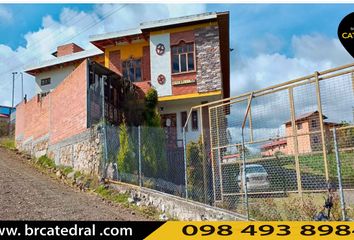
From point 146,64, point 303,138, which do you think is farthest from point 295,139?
point 146,64

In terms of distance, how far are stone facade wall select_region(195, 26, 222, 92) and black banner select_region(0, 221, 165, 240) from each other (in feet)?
36.9

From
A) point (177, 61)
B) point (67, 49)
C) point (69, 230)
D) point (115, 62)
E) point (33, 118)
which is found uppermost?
point (67, 49)

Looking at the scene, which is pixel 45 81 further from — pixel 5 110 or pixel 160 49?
pixel 5 110

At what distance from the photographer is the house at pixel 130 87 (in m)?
14.9

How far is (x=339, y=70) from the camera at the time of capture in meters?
9.32

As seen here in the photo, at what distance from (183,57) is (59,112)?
6697 millimetres

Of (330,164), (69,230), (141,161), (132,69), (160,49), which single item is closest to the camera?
(69,230)

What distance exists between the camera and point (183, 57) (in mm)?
20203

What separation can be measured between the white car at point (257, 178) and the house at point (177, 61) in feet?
24.3

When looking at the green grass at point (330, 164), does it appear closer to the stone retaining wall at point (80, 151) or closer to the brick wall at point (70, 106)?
the stone retaining wall at point (80, 151)

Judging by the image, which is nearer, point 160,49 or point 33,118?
point 160,49

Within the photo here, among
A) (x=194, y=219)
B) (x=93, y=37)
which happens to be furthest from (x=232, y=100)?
(x=93, y=37)

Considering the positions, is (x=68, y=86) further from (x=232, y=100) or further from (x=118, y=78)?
(x=232, y=100)

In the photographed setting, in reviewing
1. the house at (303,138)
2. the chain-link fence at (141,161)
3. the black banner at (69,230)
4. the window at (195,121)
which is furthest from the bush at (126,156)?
the window at (195,121)
